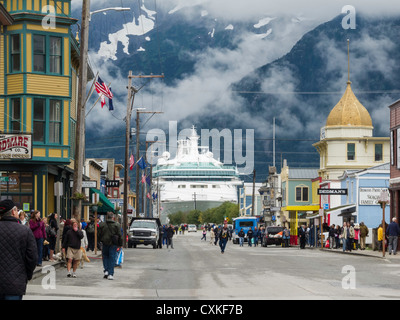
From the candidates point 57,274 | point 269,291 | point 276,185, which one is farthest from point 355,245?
point 276,185

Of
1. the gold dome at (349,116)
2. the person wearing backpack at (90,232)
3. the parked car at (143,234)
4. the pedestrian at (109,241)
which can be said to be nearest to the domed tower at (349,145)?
the gold dome at (349,116)

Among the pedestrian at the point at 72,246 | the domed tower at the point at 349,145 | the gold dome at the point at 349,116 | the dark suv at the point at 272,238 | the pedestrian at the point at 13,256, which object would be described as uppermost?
the gold dome at the point at 349,116

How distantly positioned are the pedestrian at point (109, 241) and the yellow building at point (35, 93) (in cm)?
1597

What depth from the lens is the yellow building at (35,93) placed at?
122 feet

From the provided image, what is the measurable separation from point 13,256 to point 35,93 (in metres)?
28.0

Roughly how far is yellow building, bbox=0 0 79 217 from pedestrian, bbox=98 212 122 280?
52.4ft

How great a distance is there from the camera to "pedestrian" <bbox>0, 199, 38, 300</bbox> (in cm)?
985

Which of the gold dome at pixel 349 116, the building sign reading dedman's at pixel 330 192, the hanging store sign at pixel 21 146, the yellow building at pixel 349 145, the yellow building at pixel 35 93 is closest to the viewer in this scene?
the hanging store sign at pixel 21 146

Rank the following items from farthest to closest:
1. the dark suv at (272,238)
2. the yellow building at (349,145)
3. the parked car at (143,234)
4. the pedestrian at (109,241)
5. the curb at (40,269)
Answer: the yellow building at (349,145)
the dark suv at (272,238)
the parked car at (143,234)
the curb at (40,269)
the pedestrian at (109,241)

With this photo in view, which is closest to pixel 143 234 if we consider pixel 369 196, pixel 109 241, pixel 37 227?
pixel 369 196

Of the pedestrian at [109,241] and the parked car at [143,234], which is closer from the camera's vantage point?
the pedestrian at [109,241]

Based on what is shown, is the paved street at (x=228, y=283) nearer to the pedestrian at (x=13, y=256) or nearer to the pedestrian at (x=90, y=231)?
the pedestrian at (x=13, y=256)
